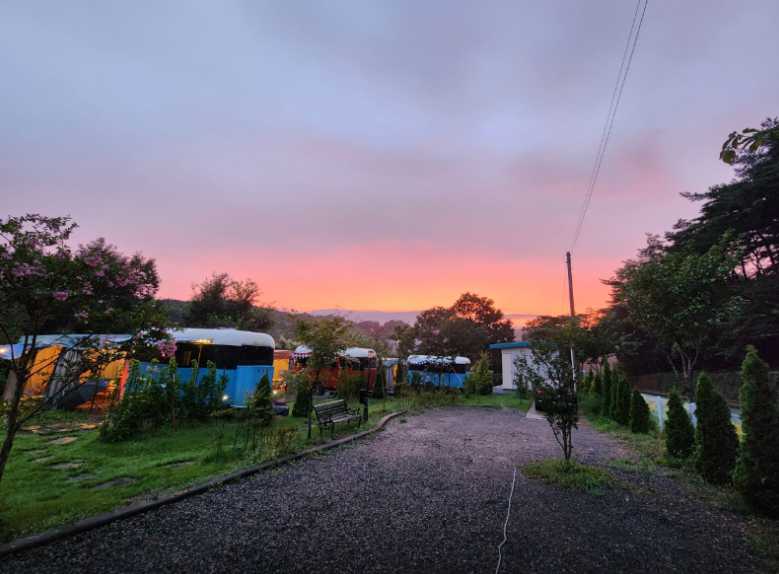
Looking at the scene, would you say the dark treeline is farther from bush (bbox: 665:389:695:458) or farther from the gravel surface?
the gravel surface

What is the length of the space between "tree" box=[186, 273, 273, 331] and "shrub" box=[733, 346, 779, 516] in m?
30.9

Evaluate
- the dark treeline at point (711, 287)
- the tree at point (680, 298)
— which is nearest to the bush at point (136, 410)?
the dark treeline at point (711, 287)

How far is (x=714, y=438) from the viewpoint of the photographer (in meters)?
6.00

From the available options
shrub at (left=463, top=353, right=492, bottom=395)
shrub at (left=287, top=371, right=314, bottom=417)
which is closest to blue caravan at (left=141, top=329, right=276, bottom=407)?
shrub at (left=287, top=371, right=314, bottom=417)

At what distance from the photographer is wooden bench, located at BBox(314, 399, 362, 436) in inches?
358

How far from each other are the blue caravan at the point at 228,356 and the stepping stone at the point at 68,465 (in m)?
5.03

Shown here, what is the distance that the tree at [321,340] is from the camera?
13570mm

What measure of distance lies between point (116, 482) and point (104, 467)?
1.20m

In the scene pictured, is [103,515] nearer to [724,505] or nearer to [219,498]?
[219,498]

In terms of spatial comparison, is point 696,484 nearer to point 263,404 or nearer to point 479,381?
point 263,404

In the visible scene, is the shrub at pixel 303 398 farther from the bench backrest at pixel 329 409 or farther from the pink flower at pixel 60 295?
the pink flower at pixel 60 295

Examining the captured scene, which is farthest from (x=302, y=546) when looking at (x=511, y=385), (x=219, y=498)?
(x=511, y=385)

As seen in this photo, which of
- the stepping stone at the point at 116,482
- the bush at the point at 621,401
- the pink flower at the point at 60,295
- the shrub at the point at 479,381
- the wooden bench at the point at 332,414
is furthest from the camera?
the shrub at the point at 479,381

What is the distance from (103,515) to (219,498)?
1350mm
